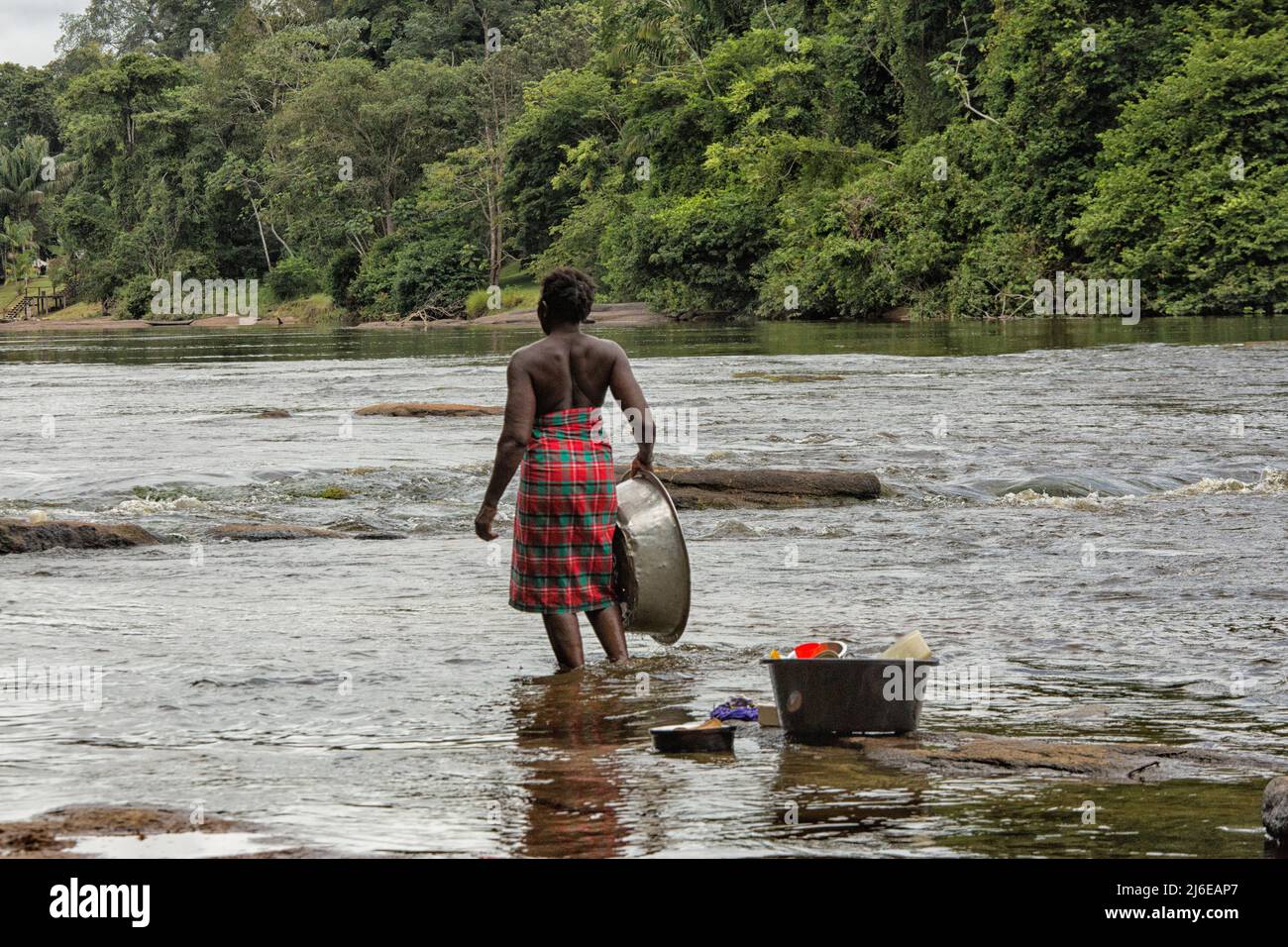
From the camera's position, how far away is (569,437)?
23.7ft

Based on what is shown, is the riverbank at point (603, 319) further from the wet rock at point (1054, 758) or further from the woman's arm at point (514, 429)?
the wet rock at point (1054, 758)

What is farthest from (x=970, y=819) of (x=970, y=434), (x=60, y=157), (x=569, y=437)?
(x=60, y=157)

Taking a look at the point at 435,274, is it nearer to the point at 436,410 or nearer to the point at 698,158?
the point at 698,158

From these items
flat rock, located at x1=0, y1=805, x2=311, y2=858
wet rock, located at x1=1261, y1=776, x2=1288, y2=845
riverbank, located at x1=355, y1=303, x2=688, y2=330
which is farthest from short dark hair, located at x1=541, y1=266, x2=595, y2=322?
riverbank, located at x1=355, y1=303, x2=688, y2=330

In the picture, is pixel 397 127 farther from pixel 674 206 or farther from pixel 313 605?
pixel 313 605

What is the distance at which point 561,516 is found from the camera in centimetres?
719

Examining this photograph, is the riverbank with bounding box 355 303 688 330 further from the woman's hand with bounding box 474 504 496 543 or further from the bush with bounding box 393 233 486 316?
the woman's hand with bounding box 474 504 496 543

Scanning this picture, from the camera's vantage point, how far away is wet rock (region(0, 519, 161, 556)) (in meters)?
11.2

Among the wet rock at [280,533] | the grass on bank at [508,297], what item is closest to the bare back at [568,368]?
the wet rock at [280,533]

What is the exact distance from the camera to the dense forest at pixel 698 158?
40.2 meters

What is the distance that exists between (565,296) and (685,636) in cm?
181

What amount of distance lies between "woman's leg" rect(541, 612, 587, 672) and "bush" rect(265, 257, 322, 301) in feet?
251

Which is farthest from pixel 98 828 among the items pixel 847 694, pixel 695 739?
pixel 847 694

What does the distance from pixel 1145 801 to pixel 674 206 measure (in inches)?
2104
